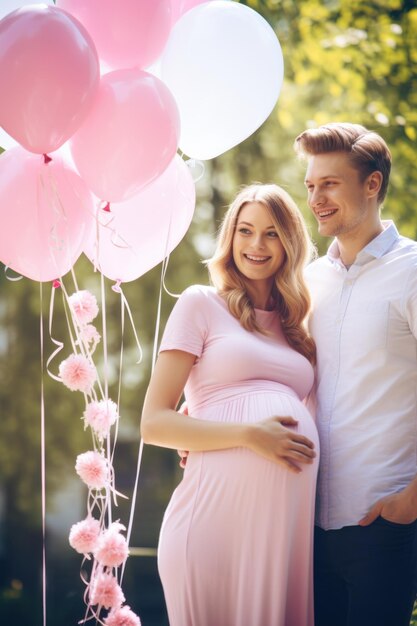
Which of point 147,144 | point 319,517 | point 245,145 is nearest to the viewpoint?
point 147,144

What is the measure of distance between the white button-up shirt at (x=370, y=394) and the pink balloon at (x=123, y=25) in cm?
88

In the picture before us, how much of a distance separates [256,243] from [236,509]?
79 cm

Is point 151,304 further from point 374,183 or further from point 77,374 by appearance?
point 374,183

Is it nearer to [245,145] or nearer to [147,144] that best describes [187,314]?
[147,144]

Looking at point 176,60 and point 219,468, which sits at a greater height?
point 176,60

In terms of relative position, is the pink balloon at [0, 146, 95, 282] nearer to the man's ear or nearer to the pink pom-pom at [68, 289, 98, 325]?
the pink pom-pom at [68, 289, 98, 325]

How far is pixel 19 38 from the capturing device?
6.40 feet

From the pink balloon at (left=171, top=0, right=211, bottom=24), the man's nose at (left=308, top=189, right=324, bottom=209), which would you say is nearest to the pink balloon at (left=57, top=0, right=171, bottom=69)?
the pink balloon at (left=171, top=0, right=211, bottom=24)

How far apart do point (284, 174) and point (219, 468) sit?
3298 millimetres

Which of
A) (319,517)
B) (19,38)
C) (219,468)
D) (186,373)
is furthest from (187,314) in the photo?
(19,38)

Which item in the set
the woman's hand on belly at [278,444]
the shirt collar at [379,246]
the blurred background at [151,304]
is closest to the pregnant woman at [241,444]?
the woman's hand on belly at [278,444]

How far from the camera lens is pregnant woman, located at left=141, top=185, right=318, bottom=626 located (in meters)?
2.05

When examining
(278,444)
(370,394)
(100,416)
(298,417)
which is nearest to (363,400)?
(370,394)

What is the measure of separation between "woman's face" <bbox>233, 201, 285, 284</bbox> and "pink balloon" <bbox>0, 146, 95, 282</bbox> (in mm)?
472
